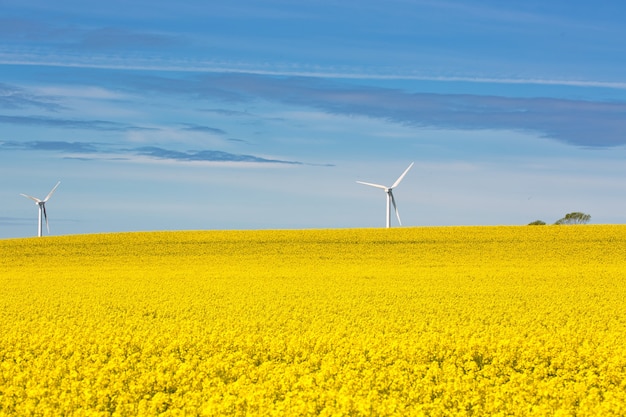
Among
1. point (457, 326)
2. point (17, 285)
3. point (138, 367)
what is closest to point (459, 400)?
point (138, 367)

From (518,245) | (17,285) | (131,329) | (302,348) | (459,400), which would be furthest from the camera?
(518,245)

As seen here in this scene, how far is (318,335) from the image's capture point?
1947 cm

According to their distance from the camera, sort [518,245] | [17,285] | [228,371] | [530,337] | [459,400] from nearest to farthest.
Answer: [459,400] → [228,371] → [530,337] → [17,285] → [518,245]

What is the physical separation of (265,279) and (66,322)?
54.9 ft

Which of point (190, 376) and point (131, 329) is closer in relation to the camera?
point (190, 376)

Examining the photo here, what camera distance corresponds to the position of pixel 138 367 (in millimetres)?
15859

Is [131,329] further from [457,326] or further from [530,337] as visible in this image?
[530,337]

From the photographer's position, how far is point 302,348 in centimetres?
1795

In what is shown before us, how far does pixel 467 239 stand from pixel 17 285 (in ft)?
101

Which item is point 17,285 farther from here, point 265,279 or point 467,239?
point 467,239

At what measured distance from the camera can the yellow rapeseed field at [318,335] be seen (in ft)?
43.0

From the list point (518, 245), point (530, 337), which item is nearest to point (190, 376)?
point (530, 337)

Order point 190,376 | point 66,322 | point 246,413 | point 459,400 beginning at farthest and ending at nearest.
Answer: point 66,322
point 190,376
point 459,400
point 246,413

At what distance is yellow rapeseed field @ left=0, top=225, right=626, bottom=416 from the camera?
13.1 m
